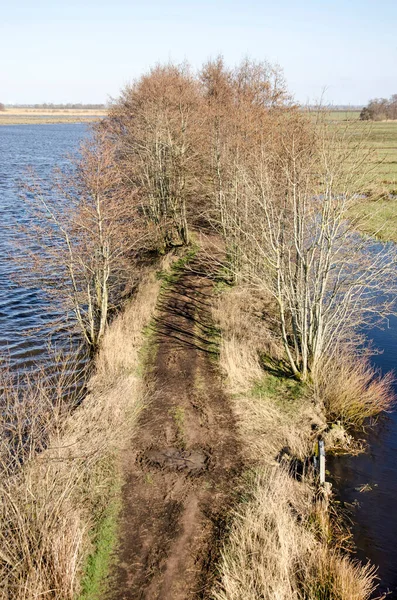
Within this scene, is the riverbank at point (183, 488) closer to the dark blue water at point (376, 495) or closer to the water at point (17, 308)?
the dark blue water at point (376, 495)

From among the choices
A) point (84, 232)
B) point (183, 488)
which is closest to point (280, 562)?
point (183, 488)

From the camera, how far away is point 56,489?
900 cm

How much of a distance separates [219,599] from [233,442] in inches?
199

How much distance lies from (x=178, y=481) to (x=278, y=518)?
2927mm

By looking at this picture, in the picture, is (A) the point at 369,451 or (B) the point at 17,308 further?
(B) the point at 17,308

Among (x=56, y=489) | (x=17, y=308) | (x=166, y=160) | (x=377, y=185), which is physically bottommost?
(x=17, y=308)

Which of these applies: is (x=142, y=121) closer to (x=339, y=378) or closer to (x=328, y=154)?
(x=328, y=154)

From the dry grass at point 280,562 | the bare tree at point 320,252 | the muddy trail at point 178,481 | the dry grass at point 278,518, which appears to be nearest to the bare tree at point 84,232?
the muddy trail at point 178,481

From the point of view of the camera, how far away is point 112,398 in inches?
563

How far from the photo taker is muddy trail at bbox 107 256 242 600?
9289 millimetres

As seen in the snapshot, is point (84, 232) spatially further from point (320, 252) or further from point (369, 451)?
point (369, 451)

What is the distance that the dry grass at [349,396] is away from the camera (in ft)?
50.8

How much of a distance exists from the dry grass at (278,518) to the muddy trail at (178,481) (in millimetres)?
462

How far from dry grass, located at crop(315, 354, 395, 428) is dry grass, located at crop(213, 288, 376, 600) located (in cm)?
65
